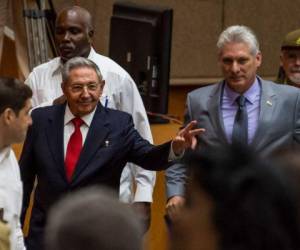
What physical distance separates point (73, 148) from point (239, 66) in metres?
0.77

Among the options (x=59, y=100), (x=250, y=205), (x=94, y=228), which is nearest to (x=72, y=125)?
(x=59, y=100)

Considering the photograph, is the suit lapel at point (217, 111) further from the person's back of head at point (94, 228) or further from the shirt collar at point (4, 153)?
the person's back of head at point (94, 228)

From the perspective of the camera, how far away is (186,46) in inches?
345

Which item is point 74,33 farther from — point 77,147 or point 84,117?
point 77,147

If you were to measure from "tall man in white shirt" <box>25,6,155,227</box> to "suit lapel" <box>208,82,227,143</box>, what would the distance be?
61 cm

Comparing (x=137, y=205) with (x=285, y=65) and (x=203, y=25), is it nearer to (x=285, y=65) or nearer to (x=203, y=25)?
(x=285, y=65)

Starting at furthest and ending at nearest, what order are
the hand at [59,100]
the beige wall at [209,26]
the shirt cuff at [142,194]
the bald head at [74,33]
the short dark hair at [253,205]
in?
1. the beige wall at [209,26]
2. the bald head at [74,33]
3. the shirt cuff at [142,194]
4. the hand at [59,100]
5. the short dark hair at [253,205]

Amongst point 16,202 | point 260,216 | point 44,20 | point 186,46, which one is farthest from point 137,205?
point 186,46

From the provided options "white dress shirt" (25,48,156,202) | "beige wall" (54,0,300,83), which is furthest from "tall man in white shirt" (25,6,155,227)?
"beige wall" (54,0,300,83)

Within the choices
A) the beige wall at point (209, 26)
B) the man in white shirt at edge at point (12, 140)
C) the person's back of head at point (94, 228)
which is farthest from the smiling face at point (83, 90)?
the beige wall at point (209, 26)

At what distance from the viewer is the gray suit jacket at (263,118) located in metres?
3.80

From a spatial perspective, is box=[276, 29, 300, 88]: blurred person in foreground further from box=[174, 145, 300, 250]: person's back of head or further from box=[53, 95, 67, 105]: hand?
box=[174, 145, 300, 250]: person's back of head

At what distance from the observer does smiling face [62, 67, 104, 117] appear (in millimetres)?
3930

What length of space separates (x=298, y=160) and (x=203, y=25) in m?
7.01
